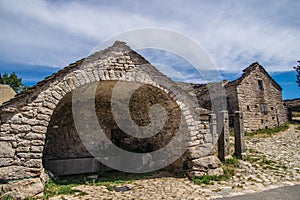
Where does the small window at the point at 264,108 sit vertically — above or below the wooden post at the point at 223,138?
above

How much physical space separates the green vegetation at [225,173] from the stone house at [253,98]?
8.88m

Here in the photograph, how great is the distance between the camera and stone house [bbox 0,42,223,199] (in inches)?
182

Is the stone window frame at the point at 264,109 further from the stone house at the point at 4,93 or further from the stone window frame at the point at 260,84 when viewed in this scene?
the stone house at the point at 4,93

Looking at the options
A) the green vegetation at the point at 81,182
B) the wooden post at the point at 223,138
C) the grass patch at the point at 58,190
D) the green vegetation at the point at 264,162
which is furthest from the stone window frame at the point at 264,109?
the grass patch at the point at 58,190

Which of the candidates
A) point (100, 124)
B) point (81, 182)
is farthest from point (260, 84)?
point (81, 182)

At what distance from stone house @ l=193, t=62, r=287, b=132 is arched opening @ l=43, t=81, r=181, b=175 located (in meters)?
8.69

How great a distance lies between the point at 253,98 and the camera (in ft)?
56.6

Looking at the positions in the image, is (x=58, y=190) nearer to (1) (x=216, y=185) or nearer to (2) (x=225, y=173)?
(1) (x=216, y=185)

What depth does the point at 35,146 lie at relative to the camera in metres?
4.75

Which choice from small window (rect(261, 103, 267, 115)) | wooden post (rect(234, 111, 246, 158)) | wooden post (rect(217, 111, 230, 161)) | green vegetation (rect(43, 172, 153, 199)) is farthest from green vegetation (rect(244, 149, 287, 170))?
small window (rect(261, 103, 267, 115))

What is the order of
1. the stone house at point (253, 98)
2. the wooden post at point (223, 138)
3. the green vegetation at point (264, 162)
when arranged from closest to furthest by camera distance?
the green vegetation at point (264, 162) < the wooden post at point (223, 138) < the stone house at point (253, 98)

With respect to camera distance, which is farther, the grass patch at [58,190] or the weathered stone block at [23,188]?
the grass patch at [58,190]

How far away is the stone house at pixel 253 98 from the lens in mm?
16391

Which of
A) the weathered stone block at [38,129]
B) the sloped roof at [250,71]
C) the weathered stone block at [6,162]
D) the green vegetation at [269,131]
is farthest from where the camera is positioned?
the sloped roof at [250,71]
